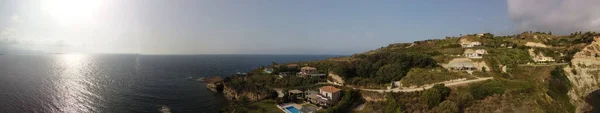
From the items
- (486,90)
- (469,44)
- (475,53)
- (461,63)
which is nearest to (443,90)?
(486,90)

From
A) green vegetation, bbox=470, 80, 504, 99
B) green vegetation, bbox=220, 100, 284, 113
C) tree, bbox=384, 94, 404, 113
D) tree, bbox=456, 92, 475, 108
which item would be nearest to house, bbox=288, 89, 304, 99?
green vegetation, bbox=220, 100, 284, 113

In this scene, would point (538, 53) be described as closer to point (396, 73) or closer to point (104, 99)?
point (396, 73)

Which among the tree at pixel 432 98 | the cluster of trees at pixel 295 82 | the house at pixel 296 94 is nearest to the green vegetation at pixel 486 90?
the tree at pixel 432 98

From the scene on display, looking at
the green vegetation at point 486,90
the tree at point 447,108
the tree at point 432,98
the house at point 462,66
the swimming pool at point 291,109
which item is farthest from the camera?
the house at point 462,66

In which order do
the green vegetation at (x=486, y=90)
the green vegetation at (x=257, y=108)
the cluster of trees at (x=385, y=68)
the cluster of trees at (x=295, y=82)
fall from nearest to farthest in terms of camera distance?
the green vegetation at (x=486, y=90)
the green vegetation at (x=257, y=108)
the cluster of trees at (x=385, y=68)
the cluster of trees at (x=295, y=82)

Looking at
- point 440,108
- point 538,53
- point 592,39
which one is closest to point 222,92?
point 440,108

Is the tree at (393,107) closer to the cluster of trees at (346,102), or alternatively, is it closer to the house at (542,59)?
the cluster of trees at (346,102)
